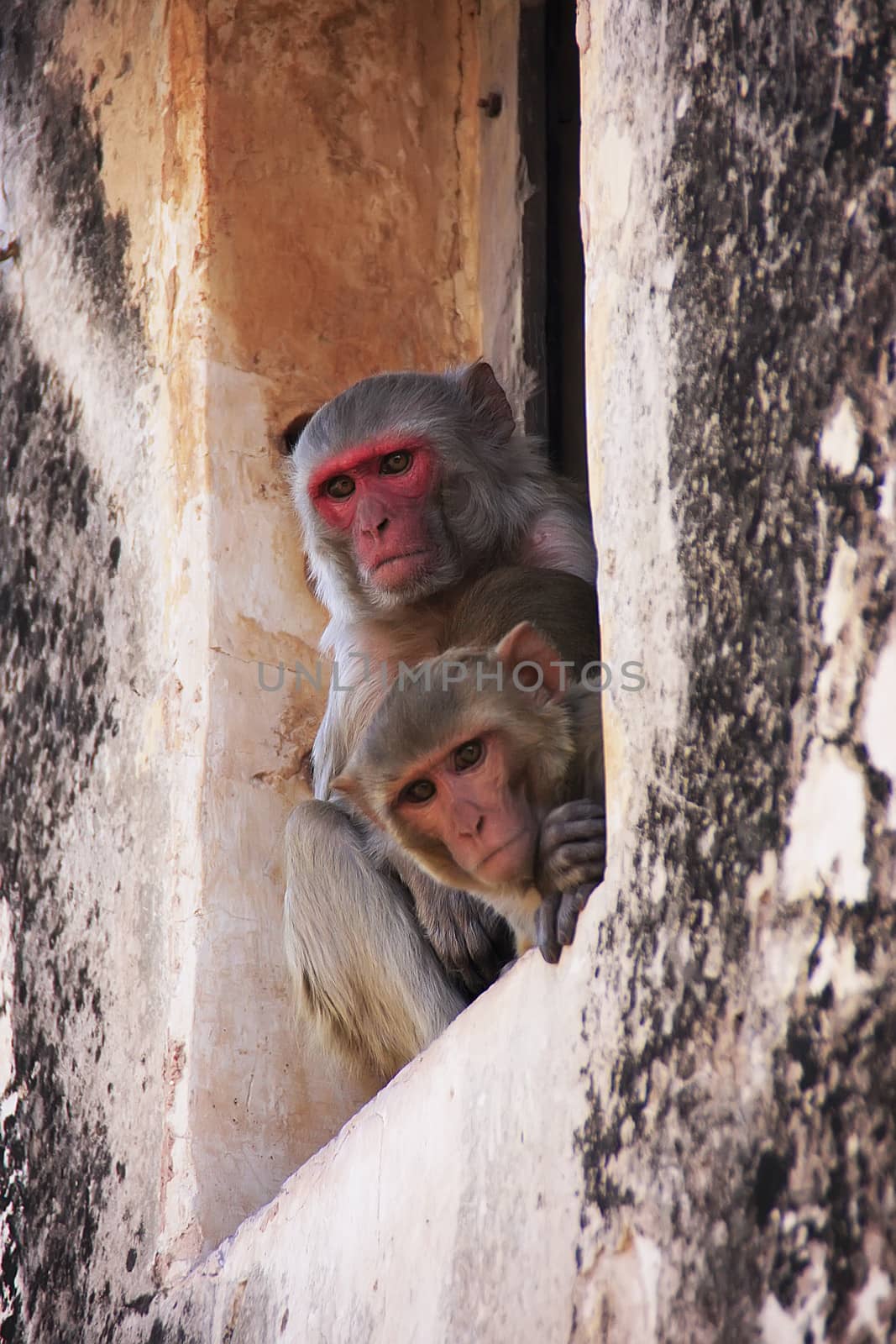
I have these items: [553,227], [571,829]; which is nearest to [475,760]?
[571,829]

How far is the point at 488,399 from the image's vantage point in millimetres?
4422

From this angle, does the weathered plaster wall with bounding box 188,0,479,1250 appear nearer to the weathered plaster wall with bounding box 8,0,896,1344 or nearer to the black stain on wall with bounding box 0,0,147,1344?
the weathered plaster wall with bounding box 8,0,896,1344

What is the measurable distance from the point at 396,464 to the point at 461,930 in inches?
46.4

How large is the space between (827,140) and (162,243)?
274cm

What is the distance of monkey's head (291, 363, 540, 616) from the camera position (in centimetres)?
404

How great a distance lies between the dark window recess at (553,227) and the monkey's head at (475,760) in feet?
5.39

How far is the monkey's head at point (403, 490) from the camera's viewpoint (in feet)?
13.3

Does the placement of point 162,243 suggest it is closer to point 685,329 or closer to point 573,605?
point 573,605

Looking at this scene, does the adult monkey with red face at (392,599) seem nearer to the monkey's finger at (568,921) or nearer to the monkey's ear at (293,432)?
the monkey's ear at (293,432)

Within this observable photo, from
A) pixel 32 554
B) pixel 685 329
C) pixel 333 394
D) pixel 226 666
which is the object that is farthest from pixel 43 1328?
pixel 685 329

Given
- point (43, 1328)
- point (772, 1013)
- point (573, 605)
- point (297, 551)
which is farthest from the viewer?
point (297, 551)

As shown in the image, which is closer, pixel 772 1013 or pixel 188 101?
pixel 772 1013

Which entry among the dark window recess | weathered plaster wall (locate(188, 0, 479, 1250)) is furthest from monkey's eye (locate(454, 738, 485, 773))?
the dark window recess

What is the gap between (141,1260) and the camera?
3746mm
